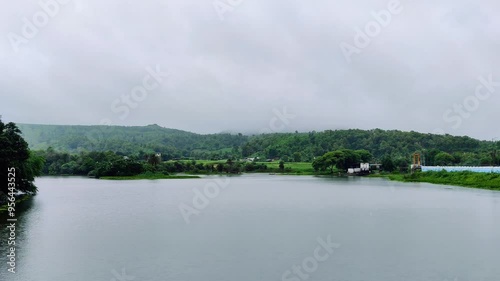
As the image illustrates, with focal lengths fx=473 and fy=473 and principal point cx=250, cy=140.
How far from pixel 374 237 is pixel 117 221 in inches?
576

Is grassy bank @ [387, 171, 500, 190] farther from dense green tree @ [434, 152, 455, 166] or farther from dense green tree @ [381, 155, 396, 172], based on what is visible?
dense green tree @ [434, 152, 455, 166]

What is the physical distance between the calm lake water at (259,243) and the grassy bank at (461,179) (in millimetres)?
21808

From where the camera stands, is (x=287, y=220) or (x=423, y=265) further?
(x=287, y=220)

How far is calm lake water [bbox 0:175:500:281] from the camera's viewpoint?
15828 millimetres

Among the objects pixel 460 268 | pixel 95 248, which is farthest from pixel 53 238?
pixel 460 268

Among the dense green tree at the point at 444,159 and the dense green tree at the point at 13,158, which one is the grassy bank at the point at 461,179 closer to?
the dense green tree at the point at 444,159

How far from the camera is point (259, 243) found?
20625mm

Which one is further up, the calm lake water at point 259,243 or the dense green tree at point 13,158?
the dense green tree at point 13,158

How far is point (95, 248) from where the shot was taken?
19.8m

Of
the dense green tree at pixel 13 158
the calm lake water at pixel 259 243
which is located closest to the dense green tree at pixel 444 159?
the calm lake water at pixel 259 243

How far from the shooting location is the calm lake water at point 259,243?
15828mm

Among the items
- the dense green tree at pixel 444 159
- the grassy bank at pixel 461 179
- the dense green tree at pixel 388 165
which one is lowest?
the grassy bank at pixel 461 179

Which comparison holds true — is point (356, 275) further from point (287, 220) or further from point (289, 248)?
point (287, 220)

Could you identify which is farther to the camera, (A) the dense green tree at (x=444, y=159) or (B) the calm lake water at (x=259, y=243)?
(A) the dense green tree at (x=444, y=159)
